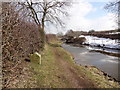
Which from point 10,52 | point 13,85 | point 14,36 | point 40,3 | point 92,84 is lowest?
point 92,84

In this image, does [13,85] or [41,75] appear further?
[41,75]

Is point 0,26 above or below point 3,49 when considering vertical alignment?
above

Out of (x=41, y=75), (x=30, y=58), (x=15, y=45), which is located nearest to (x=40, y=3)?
(x=30, y=58)

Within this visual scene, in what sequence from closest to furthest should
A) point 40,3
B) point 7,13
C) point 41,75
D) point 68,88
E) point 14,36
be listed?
point 7,13 → point 14,36 → point 68,88 → point 41,75 → point 40,3

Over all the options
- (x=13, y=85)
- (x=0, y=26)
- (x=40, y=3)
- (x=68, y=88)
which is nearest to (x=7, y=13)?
(x=0, y=26)

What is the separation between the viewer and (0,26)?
5.55m

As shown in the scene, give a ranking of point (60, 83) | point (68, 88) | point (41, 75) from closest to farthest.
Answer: point (68, 88)
point (60, 83)
point (41, 75)

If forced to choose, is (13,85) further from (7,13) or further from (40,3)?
(40,3)

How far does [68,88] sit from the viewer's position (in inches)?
315

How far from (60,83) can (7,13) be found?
14.3 ft

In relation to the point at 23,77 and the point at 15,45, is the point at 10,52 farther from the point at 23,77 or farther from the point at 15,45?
the point at 23,77

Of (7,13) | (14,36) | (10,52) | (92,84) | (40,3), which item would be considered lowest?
(92,84)

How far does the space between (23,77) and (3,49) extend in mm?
2908

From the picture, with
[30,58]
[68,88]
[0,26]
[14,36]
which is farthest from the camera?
[30,58]
